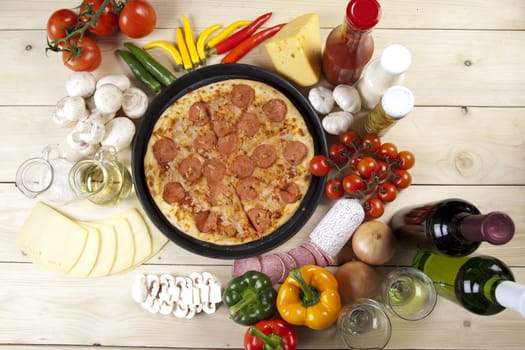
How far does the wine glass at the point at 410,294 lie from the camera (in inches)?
64.1

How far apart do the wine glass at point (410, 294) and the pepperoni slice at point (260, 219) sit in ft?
1.61

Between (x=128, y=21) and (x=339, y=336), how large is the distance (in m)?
1.50

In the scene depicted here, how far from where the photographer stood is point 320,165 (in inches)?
70.6

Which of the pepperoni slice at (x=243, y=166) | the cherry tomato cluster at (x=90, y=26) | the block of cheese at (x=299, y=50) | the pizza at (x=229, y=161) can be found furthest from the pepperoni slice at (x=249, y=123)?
the cherry tomato cluster at (x=90, y=26)

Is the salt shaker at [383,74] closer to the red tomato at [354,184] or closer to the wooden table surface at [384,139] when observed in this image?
the wooden table surface at [384,139]

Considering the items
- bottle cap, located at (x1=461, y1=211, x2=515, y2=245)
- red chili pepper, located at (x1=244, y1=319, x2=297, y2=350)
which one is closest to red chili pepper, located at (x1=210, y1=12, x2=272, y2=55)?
red chili pepper, located at (x1=244, y1=319, x2=297, y2=350)

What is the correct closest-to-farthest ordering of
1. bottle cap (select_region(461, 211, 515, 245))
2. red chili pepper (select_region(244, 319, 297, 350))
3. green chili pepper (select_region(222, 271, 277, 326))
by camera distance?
bottle cap (select_region(461, 211, 515, 245)) < red chili pepper (select_region(244, 319, 297, 350)) < green chili pepper (select_region(222, 271, 277, 326))

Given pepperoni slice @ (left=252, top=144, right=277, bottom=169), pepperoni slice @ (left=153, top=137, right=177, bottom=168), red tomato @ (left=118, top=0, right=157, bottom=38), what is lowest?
pepperoni slice @ (left=153, top=137, right=177, bottom=168)

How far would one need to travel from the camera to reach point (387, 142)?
6.50ft

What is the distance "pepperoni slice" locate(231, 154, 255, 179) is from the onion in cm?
48

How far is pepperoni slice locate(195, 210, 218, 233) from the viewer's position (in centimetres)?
190

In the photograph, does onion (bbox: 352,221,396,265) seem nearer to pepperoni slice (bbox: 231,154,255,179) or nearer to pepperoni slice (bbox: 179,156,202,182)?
pepperoni slice (bbox: 231,154,255,179)

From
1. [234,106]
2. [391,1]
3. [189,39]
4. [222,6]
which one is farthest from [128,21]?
[391,1]

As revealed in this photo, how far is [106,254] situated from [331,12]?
4.47 ft
